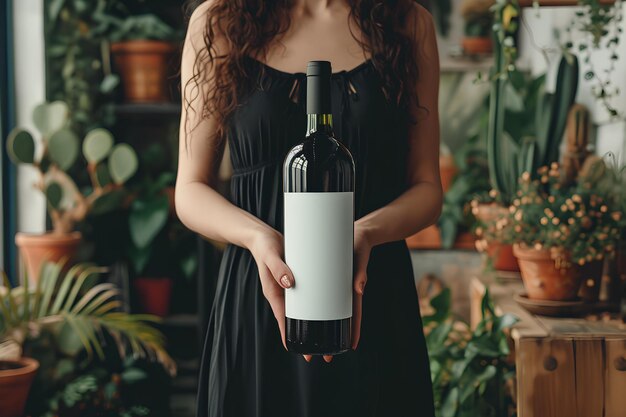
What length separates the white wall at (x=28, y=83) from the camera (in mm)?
2824

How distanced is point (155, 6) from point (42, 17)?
48cm

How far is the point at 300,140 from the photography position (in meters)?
0.95

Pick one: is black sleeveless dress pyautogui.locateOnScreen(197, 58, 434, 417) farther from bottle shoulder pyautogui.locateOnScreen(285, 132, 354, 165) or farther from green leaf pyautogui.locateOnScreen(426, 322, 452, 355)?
green leaf pyautogui.locateOnScreen(426, 322, 452, 355)

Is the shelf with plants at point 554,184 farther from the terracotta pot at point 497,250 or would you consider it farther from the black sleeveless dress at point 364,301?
the black sleeveless dress at point 364,301

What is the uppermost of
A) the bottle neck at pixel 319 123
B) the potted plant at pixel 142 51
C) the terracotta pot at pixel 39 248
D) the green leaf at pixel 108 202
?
the potted plant at pixel 142 51

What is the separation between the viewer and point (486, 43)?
120 inches

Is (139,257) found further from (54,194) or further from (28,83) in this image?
(28,83)

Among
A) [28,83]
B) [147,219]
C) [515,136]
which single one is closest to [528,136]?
[515,136]

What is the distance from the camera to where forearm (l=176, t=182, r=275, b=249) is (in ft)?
2.81

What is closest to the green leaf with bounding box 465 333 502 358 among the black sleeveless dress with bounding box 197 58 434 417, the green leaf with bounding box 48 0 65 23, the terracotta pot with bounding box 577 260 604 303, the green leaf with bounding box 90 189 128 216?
the terracotta pot with bounding box 577 260 604 303

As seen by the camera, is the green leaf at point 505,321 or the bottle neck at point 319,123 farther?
the green leaf at point 505,321

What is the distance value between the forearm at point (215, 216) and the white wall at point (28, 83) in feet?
6.73

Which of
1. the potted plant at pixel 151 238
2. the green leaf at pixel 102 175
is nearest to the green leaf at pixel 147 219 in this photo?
the potted plant at pixel 151 238

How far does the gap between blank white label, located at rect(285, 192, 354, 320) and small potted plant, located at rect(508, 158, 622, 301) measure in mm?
1093
